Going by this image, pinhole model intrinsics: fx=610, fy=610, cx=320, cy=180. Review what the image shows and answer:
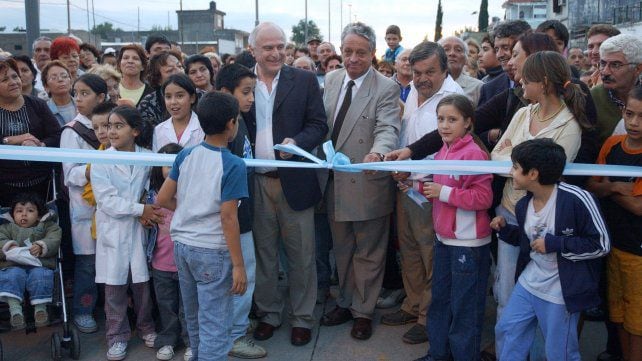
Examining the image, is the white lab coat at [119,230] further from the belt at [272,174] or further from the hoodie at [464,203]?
the hoodie at [464,203]

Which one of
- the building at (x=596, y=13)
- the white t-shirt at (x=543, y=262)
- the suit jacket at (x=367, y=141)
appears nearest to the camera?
the white t-shirt at (x=543, y=262)

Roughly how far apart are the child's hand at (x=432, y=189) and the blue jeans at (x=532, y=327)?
74cm

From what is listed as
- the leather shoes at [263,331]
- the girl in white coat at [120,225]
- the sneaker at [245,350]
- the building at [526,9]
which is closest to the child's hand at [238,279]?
the sneaker at [245,350]

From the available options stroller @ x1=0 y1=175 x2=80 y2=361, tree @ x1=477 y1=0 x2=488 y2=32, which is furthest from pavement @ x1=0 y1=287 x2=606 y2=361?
tree @ x1=477 y1=0 x2=488 y2=32

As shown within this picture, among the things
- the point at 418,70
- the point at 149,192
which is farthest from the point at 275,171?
Answer: the point at 418,70

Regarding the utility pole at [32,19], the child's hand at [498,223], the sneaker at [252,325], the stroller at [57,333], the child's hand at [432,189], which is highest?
the utility pole at [32,19]

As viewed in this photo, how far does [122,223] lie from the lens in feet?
14.9

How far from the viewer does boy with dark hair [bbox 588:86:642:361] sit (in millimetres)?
3570

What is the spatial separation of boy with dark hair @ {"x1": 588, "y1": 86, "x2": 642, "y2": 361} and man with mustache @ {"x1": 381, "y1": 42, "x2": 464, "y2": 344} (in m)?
1.19

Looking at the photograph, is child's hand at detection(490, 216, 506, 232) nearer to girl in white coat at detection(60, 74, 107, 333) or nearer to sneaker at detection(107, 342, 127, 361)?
sneaker at detection(107, 342, 127, 361)

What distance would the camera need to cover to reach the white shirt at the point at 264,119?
15.3 feet

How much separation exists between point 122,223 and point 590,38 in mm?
4433

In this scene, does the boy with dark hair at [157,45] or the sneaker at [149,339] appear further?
the boy with dark hair at [157,45]

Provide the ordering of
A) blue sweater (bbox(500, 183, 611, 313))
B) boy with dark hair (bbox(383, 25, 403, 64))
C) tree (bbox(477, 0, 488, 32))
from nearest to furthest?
1. blue sweater (bbox(500, 183, 611, 313))
2. boy with dark hair (bbox(383, 25, 403, 64))
3. tree (bbox(477, 0, 488, 32))
